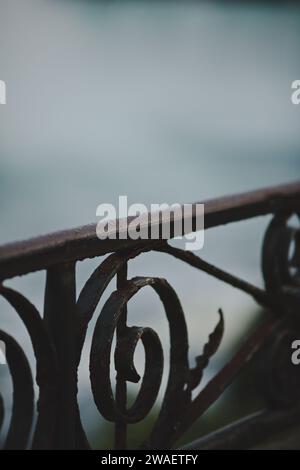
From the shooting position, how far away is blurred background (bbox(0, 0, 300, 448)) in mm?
7703

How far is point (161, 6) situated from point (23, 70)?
13202mm

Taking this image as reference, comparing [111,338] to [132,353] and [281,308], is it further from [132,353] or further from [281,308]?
[281,308]

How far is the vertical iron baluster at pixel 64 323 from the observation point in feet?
5.25

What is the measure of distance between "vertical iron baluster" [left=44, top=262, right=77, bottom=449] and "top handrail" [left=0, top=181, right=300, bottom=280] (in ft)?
0.11

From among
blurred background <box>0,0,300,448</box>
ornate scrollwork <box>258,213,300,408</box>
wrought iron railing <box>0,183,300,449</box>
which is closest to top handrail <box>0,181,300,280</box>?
wrought iron railing <box>0,183,300,449</box>

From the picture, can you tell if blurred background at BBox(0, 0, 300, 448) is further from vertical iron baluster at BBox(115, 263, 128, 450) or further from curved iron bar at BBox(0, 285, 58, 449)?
curved iron bar at BBox(0, 285, 58, 449)

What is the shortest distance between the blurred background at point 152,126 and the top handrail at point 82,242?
699 millimetres

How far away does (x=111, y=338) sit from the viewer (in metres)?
1.64

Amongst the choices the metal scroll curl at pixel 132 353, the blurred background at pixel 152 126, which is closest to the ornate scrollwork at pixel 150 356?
the metal scroll curl at pixel 132 353

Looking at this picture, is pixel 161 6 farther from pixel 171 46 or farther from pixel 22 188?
pixel 22 188

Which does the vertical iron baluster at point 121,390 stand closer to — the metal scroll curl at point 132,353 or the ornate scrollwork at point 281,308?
the metal scroll curl at point 132,353

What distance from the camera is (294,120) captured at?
24781 millimetres
